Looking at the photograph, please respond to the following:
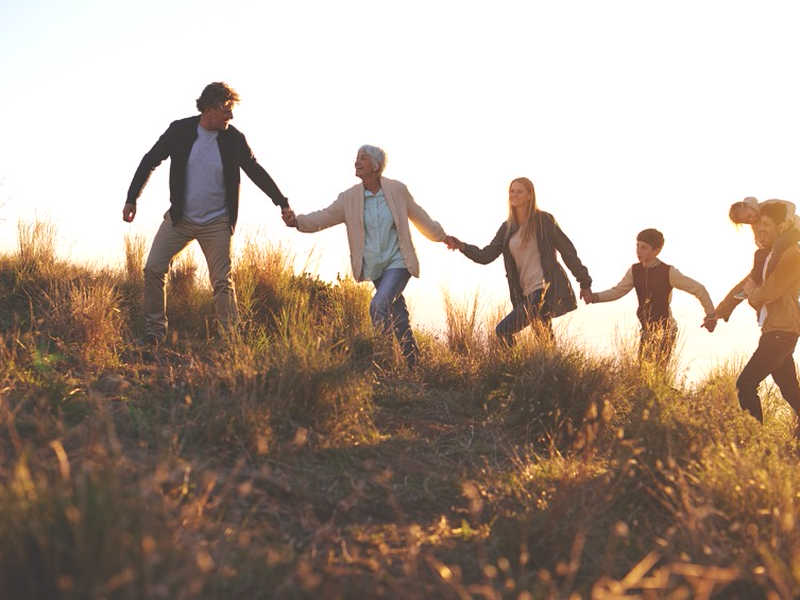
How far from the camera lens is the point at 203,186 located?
6.37 metres

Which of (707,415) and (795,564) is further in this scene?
(707,415)

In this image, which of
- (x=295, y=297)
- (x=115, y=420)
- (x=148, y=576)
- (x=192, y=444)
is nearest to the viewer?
(x=148, y=576)

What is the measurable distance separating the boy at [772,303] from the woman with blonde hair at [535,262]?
1537 mm

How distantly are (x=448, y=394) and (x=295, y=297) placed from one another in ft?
8.54

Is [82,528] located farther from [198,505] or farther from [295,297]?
[295,297]

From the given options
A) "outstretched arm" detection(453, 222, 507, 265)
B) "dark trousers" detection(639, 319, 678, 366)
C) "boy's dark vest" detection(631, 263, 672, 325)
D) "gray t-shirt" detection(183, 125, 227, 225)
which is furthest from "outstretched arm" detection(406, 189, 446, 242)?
"dark trousers" detection(639, 319, 678, 366)

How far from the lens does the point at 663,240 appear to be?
727cm

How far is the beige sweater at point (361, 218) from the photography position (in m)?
6.85

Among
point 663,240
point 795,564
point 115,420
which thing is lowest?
point 795,564

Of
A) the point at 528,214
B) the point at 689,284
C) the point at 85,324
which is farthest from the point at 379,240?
the point at 689,284

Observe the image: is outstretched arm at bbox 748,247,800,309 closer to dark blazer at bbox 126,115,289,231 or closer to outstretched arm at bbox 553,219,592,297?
outstretched arm at bbox 553,219,592,297

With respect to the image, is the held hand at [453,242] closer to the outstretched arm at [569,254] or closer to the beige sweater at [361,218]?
the beige sweater at [361,218]

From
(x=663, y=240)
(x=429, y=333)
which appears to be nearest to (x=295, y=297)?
(x=429, y=333)

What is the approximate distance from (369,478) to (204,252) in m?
3.17
